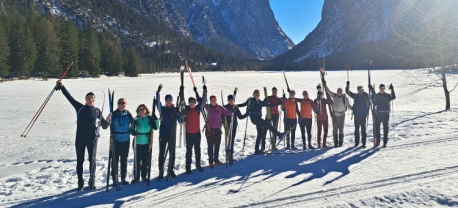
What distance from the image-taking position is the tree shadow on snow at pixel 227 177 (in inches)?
262

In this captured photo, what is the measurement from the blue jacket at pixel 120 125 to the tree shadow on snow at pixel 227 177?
112 centimetres

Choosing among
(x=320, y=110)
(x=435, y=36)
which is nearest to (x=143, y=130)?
(x=320, y=110)

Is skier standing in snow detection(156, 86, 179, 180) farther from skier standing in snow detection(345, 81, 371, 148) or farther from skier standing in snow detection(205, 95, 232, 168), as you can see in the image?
skier standing in snow detection(345, 81, 371, 148)

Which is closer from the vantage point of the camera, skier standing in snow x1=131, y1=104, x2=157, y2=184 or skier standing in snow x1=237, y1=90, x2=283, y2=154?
skier standing in snow x1=131, y1=104, x2=157, y2=184

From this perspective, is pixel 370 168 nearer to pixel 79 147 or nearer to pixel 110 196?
pixel 110 196

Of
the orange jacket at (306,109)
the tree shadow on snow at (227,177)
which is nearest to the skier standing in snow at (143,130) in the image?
the tree shadow on snow at (227,177)

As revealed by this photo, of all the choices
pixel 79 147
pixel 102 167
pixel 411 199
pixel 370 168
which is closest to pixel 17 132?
pixel 102 167

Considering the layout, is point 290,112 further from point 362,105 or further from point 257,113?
point 362,105

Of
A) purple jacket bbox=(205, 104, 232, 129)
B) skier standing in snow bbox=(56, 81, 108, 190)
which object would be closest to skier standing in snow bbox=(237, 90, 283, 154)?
purple jacket bbox=(205, 104, 232, 129)

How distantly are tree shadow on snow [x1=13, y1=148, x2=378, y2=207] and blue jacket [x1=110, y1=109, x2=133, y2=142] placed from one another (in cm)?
112

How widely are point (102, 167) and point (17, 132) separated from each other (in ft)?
24.9

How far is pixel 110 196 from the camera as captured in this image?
22.3ft

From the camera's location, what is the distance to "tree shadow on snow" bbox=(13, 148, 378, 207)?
6.64 metres

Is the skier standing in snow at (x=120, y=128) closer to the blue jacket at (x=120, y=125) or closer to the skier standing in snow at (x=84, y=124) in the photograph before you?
the blue jacket at (x=120, y=125)
